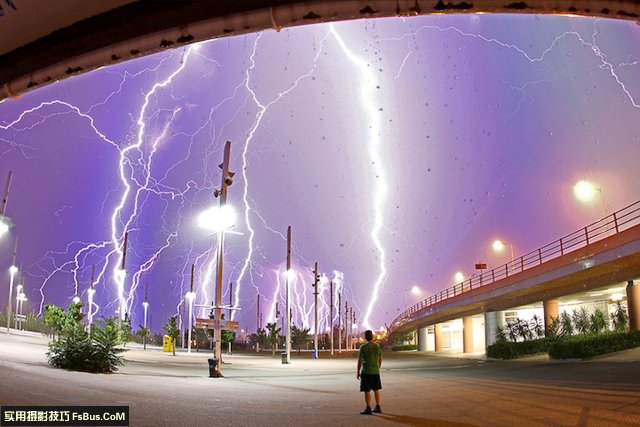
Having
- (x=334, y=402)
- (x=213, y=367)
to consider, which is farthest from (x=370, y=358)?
(x=213, y=367)

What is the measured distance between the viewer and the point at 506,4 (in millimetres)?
4066

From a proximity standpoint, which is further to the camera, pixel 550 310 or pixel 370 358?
pixel 550 310

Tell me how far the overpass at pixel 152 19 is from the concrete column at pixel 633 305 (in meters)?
25.6

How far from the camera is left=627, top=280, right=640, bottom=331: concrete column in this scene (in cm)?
2567

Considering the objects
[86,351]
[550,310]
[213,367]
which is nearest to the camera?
[86,351]

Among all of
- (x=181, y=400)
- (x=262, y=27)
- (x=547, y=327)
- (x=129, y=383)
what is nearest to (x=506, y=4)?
(x=262, y=27)

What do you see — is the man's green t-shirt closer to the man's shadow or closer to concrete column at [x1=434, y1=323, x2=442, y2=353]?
the man's shadow

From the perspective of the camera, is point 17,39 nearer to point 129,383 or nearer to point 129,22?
point 129,22

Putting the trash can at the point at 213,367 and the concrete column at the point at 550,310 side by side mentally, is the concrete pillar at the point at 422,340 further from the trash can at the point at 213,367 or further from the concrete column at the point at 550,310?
the trash can at the point at 213,367

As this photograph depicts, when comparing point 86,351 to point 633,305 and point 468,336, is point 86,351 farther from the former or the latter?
point 468,336

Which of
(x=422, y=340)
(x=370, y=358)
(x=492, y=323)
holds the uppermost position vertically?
(x=370, y=358)

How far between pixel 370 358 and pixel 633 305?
2209 cm

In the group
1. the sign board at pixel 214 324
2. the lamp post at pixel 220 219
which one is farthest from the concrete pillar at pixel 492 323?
the sign board at pixel 214 324

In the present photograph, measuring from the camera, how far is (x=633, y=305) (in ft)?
84.8
